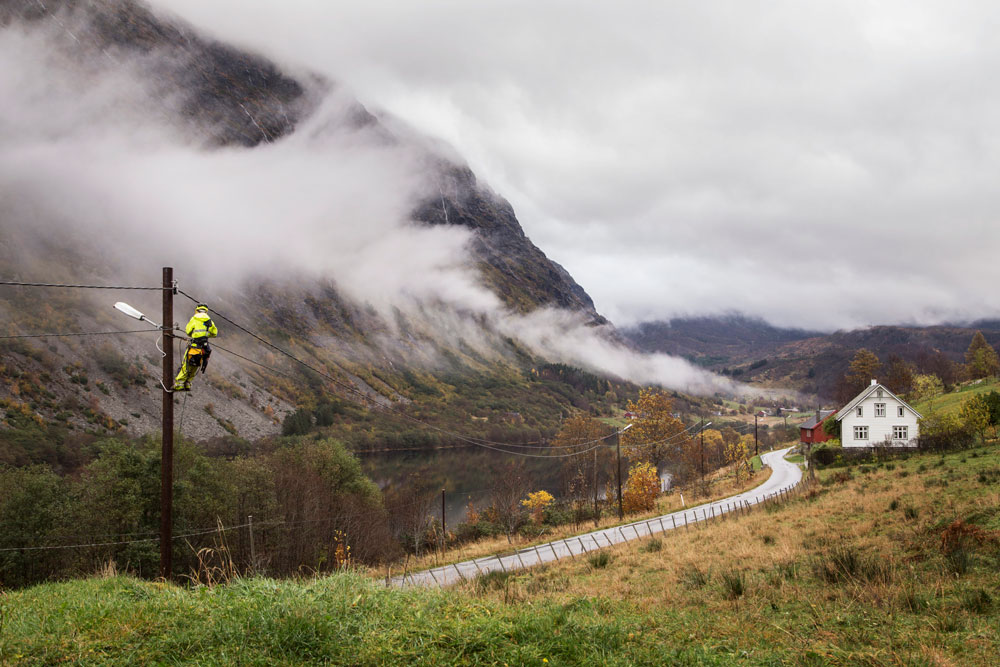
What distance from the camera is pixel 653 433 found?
71.2 meters

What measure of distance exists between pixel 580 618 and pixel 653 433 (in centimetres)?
6657

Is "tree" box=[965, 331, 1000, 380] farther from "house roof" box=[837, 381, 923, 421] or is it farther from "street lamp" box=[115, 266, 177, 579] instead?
"street lamp" box=[115, 266, 177, 579]

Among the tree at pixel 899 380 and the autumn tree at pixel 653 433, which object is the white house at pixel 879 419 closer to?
the autumn tree at pixel 653 433

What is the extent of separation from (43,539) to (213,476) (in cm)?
903

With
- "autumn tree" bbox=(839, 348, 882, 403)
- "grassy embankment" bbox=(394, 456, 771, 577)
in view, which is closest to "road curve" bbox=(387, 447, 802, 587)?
"grassy embankment" bbox=(394, 456, 771, 577)

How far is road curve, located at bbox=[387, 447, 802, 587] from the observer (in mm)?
21502

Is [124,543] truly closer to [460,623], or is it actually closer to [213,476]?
[213,476]

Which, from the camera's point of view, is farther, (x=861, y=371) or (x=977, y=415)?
(x=861, y=371)

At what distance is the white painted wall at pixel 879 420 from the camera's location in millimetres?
57406

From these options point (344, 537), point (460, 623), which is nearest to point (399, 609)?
point (460, 623)

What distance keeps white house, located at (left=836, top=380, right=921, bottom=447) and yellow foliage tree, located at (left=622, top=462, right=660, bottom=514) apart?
19691 millimetres

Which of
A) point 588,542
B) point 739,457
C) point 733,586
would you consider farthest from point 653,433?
point 733,586

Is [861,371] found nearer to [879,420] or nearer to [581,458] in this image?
[879,420]

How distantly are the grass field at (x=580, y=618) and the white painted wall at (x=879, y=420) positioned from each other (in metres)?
53.3
